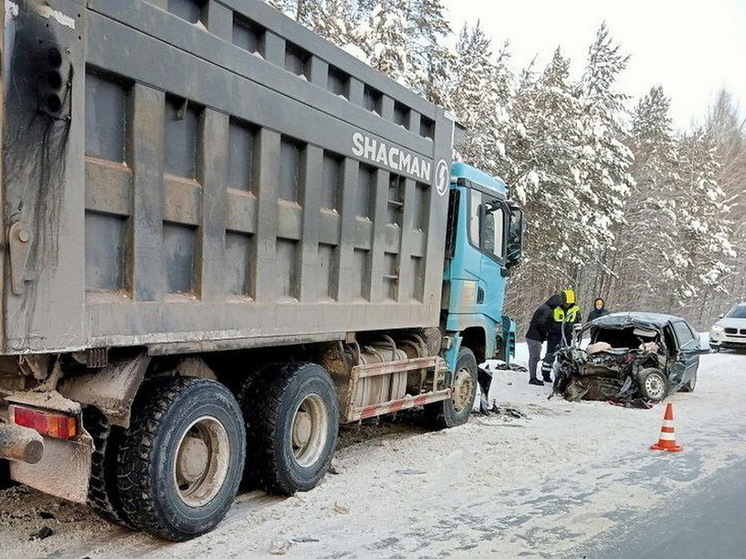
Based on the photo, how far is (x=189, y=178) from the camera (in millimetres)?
3779

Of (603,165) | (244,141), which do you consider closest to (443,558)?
(244,141)

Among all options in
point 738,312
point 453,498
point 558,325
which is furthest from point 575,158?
point 453,498

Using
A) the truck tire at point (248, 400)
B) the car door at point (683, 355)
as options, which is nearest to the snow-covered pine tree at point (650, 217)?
the car door at point (683, 355)

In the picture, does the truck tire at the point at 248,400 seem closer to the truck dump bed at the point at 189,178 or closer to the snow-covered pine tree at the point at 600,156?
the truck dump bed at the point at 189,178

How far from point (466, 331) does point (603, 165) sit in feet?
53.5

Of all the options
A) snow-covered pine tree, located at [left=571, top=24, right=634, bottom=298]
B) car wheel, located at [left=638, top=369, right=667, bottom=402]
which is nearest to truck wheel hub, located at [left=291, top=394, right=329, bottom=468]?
car wheel, located at [left=638, top=369, right=667, bottom=402]

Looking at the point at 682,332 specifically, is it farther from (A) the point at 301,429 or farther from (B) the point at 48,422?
(B) the point at 48,422

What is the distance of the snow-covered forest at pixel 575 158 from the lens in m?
16.7

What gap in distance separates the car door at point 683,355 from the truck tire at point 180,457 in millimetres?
7940

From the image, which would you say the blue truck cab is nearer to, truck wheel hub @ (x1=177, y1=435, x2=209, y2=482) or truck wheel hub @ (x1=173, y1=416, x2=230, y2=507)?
truck wheel hub @ (x1=173, y1=416, x2=230, y2=507)

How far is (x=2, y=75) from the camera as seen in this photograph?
2764mm

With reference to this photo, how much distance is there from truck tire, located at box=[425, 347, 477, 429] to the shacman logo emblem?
199 cm

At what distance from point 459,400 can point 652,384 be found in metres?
3.74

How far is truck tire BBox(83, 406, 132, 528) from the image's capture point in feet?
11.8
